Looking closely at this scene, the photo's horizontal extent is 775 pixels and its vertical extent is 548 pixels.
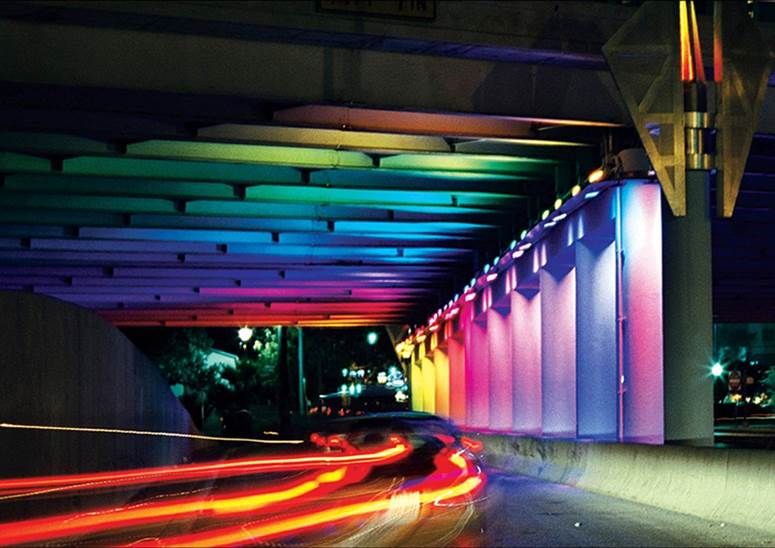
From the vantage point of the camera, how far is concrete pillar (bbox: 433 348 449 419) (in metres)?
56.7

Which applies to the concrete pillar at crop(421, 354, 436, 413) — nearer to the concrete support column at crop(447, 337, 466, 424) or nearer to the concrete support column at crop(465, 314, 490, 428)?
the concrete support column at crop(447, 337, 466, 424)

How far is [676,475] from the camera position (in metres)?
17.2

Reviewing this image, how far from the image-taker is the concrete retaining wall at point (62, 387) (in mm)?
16469

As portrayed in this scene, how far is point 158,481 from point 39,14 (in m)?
8.71

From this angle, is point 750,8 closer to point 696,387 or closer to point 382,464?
point 696,387

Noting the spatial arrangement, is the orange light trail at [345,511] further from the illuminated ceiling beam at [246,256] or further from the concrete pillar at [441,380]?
the concrete pillar at [441,380]

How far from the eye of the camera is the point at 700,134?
17.5 meters

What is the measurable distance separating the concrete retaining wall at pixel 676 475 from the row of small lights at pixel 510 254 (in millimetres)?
5005

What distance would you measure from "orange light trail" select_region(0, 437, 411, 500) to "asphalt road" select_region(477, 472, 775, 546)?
2033 millimetres

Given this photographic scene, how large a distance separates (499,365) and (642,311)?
16660 millimetres

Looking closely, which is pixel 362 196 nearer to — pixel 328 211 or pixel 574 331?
pixel 328 211

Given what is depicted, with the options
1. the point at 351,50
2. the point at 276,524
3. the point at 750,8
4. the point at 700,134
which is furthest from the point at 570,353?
the point at 276,524

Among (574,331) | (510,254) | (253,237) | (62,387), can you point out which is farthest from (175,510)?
(510,254)

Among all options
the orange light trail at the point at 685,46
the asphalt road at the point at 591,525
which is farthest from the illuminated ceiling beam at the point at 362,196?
the orange light trail at the point at 685,46
